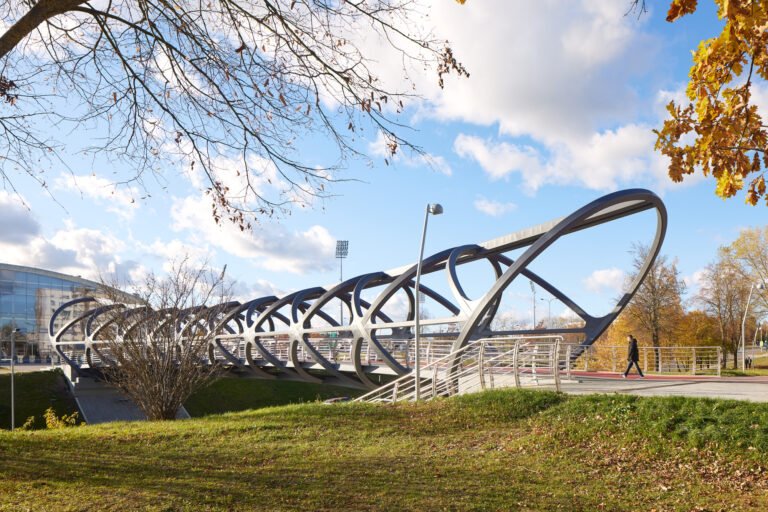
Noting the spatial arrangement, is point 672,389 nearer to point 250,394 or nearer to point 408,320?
point 408,320

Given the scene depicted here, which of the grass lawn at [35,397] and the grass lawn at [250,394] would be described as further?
the grass lawn at [250,394]

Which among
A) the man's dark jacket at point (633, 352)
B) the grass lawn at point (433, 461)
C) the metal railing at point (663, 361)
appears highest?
the man's dark jacket at point (633, 352)

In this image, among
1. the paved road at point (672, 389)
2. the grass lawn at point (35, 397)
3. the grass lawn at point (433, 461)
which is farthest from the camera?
the grass lawn at point (35, 397)

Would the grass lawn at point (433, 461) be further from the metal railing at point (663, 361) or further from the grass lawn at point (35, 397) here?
the grass lawn at point (35, 397)

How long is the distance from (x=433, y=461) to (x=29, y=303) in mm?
73879

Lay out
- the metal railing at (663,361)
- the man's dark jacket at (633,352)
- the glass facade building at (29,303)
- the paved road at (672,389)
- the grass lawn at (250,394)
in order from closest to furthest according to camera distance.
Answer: the paved road at (672,389)
the man's dark jacket at (633,352)
the metal railing at (663,361)
the grass lawn at (250,394)
the glass facade building at (29,303)

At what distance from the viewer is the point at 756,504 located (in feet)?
22.7

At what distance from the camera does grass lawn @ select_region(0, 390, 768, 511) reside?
23.1 ft

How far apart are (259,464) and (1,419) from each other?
3313cm

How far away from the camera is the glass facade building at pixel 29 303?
68.0 m

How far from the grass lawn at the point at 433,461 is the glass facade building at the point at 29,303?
63377mm

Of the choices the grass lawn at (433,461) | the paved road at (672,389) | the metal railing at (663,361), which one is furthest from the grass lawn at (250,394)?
the grass lawn at (433,461)

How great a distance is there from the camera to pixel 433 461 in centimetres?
892

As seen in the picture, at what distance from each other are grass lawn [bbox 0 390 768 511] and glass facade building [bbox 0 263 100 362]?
63.4 m
